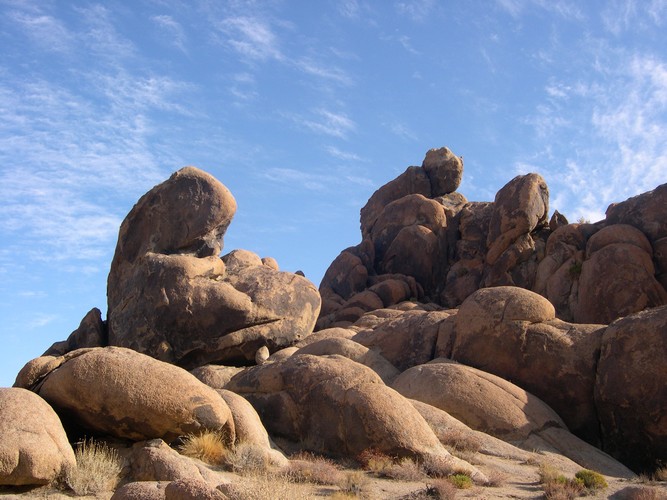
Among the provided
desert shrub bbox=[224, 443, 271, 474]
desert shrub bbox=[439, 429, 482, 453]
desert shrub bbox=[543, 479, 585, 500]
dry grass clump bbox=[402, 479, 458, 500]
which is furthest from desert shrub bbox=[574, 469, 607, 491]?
desert shrub bbox=[224, 443, 271, 474]

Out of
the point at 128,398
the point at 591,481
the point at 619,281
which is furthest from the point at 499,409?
the point at 619,281

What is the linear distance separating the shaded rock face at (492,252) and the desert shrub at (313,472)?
23202mm

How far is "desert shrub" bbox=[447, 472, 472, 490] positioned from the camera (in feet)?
50.0

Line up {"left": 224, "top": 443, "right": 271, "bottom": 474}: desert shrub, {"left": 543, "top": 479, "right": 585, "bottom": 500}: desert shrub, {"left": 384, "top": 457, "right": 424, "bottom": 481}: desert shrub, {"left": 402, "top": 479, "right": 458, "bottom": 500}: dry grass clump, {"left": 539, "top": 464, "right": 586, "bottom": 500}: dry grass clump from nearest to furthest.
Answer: {"left": 402, "top": 479, "right": 458, "bottom": 500}: dry grass clump → {"left": 543, "top": 479, "right": 585, "bottom": 500}: desert shrub → {"left": 539, "top": 464, "right": 586, "bottom": 500}: dry grass clump → {"left": 224, "top": 443, "right": 271, "bottom": 474}: desert shrub → {"left": 384, "top": 457, "right": 424, "bottom": 481}: desert shrub

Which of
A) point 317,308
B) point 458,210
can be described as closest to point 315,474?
point 317,308

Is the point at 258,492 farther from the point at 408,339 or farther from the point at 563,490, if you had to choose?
the point at 408,339

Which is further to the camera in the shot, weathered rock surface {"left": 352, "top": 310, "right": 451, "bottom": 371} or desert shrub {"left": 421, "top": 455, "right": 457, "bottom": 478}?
weathered rock surface {"left": 352, "top": 310, "right": 451, "bottom": 371}

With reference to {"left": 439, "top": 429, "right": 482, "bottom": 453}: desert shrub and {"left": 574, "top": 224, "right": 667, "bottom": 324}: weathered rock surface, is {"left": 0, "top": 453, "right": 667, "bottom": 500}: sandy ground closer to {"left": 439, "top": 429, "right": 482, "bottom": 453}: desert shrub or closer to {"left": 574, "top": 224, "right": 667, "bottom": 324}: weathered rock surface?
{"left": 439, "top": 429, "right": 482, "bottom": 453}: desert shrub

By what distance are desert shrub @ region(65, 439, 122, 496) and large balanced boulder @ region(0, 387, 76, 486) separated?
219 millimetres

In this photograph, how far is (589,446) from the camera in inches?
848

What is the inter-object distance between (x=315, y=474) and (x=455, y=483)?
2.91 meters

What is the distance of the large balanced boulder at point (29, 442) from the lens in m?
13.1

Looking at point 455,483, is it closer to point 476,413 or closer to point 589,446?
point 476,413

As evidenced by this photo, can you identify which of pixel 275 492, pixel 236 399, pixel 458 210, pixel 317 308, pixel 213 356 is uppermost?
pixel 458 210
